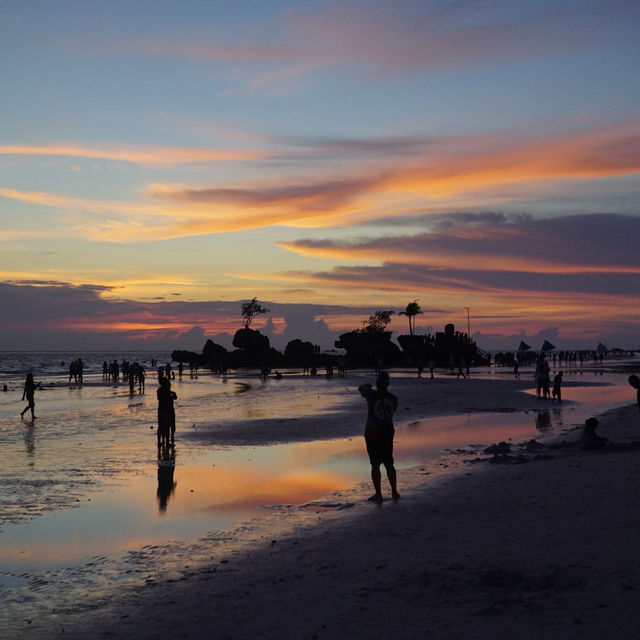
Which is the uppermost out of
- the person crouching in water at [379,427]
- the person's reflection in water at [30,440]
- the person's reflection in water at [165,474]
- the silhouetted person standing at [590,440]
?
the person crouching in water at [379,427]

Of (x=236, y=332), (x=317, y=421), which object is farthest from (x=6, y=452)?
(x=236, y=332)

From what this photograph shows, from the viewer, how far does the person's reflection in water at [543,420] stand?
24925 mm

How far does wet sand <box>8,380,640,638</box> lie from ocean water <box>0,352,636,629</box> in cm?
67

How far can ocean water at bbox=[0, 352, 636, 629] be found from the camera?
952cm

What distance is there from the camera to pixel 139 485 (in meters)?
15.3

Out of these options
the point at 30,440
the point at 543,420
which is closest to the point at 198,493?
the point at 30,440

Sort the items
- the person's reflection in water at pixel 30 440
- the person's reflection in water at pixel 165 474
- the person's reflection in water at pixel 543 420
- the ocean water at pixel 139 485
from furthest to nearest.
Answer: the person's reflection in water at pixel 543 420 < the person's reflection in water at pixel 30 440 < the person's reflection in water at pixel 165 474 < the ocean water at pixel 139 485

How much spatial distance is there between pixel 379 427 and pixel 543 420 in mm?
16671

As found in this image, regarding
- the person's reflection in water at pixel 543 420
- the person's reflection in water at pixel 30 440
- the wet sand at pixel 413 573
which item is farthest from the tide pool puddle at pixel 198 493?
the person's reflection in water at pixel 30 440

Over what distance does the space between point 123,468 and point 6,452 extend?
5.64 meters

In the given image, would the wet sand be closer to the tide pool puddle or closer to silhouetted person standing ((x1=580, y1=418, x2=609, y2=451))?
the tide pool puddle

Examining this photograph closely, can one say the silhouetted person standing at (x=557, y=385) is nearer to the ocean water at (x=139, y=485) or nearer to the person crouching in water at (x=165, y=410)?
the ocean water at (x=139, y=485)

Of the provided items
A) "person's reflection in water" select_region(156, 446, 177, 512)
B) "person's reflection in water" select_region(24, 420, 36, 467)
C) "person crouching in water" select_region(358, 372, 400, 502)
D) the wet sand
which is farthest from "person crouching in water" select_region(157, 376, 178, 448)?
"person crouching in water" select_region(358, 372, 400, 502)

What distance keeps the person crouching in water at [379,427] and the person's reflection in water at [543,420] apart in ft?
43.2
